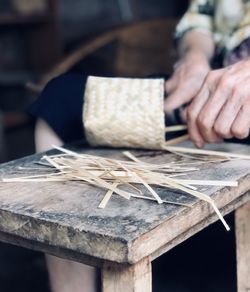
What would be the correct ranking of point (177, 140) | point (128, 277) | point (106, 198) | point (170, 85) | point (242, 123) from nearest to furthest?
point (128, 277) < point (106, 198) < point (242, 123) < point (177, 140) < point (170, 85)

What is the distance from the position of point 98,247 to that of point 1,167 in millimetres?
397

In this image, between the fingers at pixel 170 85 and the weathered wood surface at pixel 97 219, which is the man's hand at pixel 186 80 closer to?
the fingers at pixel 170 85

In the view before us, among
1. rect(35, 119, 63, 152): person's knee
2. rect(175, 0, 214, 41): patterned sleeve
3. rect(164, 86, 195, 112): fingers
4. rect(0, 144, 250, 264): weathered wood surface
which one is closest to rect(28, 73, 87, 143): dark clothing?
rect(35, 119, 63, 152): person's knee

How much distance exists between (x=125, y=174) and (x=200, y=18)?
730 millimetres

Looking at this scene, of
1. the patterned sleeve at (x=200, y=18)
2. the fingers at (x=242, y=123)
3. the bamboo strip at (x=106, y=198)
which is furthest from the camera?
the patterned sleeve at (x=200, y=18)

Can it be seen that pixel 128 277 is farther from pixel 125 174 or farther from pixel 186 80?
pixel 186 80

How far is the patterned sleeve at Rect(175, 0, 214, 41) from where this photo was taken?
5.82 ft

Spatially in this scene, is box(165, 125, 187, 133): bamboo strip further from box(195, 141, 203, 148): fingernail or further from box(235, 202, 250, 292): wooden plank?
box(235, 202, 250, 292): wooden plank

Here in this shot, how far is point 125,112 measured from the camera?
133 cm

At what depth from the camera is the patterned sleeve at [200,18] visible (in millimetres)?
1775

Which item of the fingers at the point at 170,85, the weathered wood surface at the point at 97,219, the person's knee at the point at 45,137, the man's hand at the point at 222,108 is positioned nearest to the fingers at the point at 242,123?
the man's hand at the point at 222,108

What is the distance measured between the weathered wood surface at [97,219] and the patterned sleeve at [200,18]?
0.66 metres

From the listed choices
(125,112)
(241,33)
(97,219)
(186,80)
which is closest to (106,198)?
(97,219)

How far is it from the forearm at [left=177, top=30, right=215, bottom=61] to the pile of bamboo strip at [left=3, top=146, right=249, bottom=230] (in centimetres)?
38
